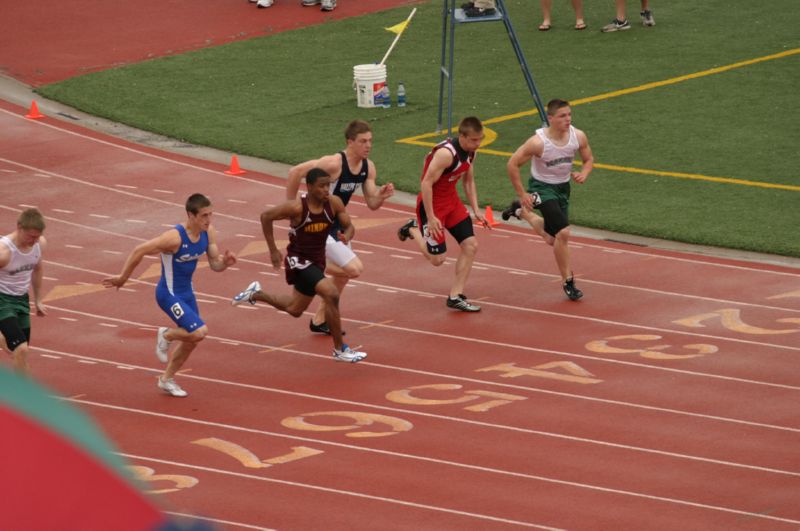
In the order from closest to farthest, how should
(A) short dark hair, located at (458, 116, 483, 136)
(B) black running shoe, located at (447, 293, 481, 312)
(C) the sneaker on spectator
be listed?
(A) short dark hair, located at (458, 116, 483, 136) < (B) black running shoe, located at (447, 293, 481, 312) < (C) the sneaker on spectator

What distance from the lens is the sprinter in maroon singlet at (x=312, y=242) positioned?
11.1 meters

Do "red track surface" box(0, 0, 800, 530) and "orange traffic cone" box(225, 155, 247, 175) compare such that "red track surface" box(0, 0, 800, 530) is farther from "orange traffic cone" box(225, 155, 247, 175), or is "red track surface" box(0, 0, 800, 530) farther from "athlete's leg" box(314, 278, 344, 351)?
"orange traffic cone" box(225, 155, 247, 175)

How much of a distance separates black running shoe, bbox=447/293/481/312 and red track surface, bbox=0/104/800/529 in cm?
14

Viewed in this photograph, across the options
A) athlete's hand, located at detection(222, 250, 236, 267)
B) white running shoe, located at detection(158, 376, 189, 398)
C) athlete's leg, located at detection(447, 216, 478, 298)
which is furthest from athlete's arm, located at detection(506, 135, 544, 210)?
white running shoe, located at detection(158, 376, 189, 398)

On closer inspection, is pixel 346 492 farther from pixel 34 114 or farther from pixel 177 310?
pixel 34 114

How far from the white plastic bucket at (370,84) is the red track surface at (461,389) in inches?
224

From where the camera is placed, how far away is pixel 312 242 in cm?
1123

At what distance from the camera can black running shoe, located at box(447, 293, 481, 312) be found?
13.0m

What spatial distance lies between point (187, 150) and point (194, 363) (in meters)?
8.91

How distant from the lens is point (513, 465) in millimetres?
9250

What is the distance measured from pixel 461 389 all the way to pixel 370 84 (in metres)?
11.5

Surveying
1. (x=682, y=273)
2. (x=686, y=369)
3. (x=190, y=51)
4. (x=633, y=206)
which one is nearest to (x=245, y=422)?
(x=686, y=369)

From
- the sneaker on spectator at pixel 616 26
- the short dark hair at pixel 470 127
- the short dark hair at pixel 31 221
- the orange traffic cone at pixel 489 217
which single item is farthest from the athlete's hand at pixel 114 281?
the sneaker on spectator at pixel 616 26

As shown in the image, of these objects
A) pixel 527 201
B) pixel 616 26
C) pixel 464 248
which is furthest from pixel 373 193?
pixel 616 26
